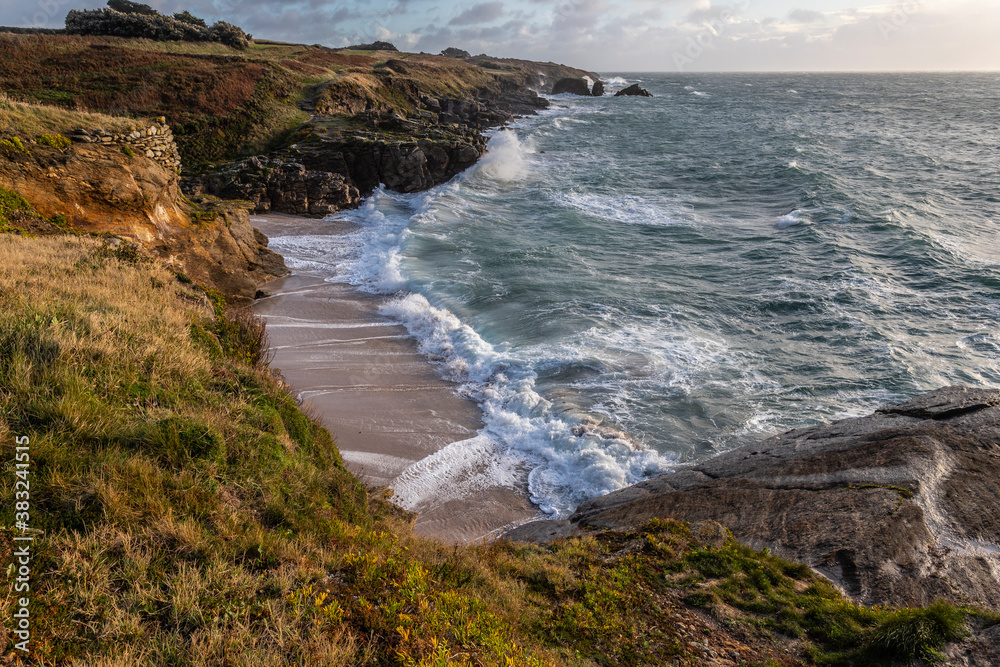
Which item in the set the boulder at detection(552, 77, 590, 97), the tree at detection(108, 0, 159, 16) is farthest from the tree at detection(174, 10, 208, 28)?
the boulder at detection(552, 77, 590, 97)

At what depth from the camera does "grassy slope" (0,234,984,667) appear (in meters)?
3.54

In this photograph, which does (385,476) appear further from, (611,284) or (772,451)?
(611,284)

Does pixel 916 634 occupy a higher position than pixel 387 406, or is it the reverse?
pixel 916 634

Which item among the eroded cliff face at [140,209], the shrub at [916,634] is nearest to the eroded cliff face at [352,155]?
the eroded cliff face at [140,209]

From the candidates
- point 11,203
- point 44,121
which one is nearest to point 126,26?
point 44,121

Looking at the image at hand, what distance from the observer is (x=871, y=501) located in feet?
24.9

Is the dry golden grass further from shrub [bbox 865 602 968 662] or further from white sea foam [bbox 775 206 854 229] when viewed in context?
white sea foam [bbox 775 206 854 229]

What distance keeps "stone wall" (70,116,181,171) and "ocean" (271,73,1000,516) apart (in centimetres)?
614

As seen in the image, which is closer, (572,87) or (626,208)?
(626,208)

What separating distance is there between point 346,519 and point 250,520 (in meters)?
1.42

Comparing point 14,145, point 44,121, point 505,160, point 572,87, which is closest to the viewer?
point 14,145

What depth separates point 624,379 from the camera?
14.3 meters

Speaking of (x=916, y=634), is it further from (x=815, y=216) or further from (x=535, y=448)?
(x=815, y=216)

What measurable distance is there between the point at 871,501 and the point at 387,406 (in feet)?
33.8
